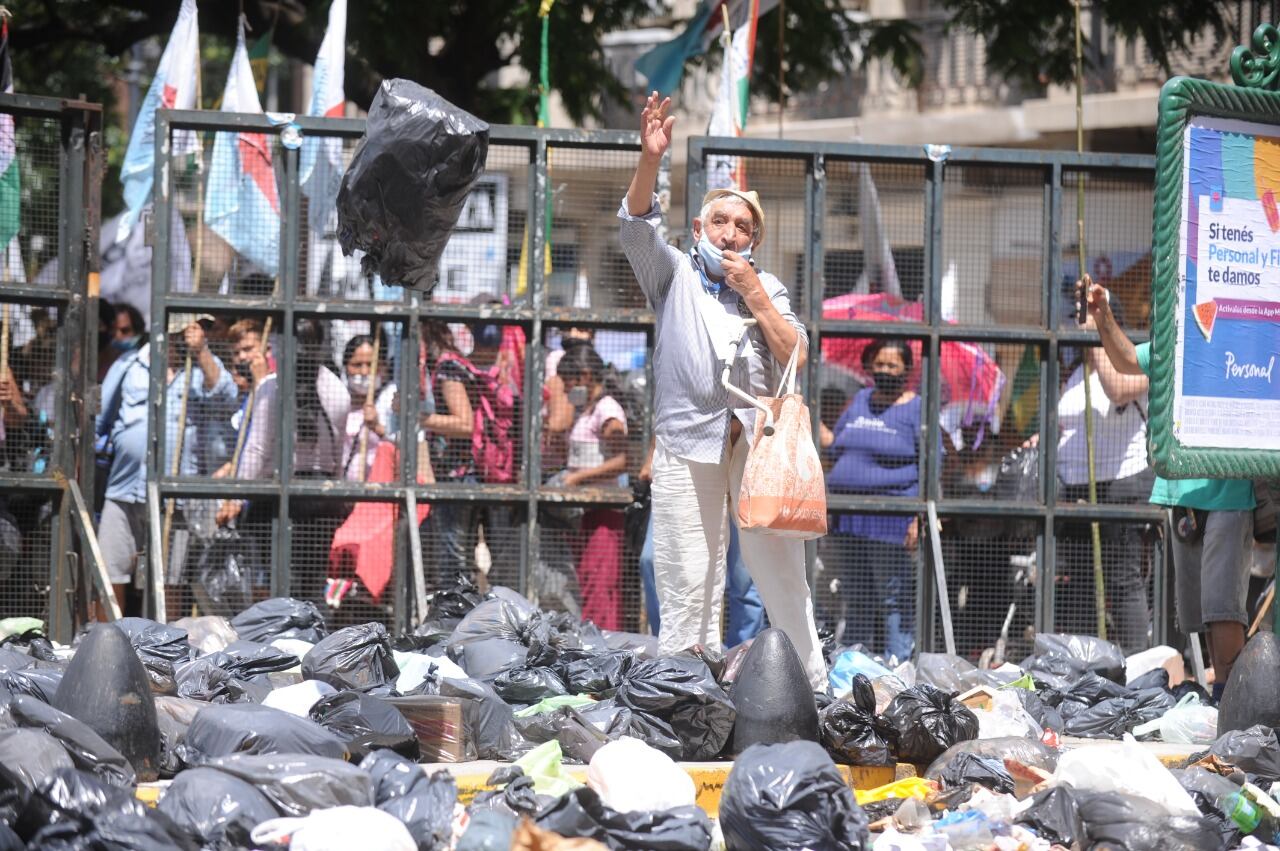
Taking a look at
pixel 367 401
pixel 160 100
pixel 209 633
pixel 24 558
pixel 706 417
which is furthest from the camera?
pixel 160 100

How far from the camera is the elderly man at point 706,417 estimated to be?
21.9 feet

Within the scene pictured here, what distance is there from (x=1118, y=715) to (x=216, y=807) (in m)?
3.88

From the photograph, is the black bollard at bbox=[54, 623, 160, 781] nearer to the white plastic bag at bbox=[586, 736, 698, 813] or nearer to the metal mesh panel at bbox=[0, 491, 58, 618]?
the white plastic bag at bbox=[586, 736, 698, 813]

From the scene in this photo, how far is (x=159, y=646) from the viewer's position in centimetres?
698

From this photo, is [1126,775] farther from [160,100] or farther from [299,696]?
[160,100]

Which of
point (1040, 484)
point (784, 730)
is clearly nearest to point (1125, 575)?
point (1040, 484)

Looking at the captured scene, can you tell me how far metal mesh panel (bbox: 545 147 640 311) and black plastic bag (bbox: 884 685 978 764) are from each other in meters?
Result: 3.34

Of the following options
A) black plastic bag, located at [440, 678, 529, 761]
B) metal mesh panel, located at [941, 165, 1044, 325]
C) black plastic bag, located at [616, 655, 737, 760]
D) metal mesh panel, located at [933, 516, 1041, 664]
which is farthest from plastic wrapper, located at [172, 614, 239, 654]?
metal mesh panel, located at [941, 165, 1044, 325]

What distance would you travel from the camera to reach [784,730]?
19.5 feet

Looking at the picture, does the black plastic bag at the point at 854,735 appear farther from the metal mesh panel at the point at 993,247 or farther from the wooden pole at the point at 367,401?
the wooden pole at the point at 367,401

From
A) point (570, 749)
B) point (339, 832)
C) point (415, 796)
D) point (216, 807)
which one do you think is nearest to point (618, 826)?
point (415, 796)

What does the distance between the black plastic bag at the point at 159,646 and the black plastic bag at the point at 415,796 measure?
1.59 m

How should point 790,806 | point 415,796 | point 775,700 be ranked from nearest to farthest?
1. point 790,806
2. point 415,796
3. point 775,700

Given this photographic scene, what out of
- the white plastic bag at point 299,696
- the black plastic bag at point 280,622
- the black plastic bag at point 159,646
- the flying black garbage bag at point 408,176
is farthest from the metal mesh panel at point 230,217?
the white plastic bag at point 299,696
